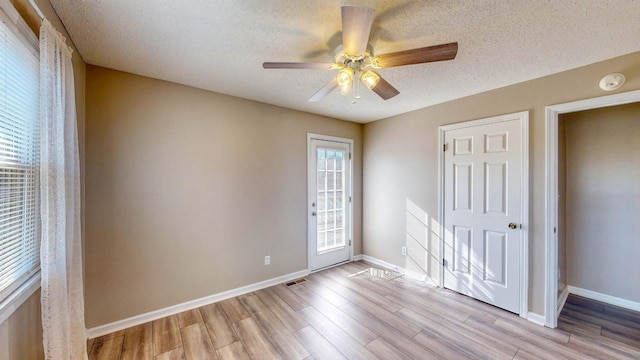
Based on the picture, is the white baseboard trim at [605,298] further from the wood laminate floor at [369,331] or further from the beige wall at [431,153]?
the beige wall at [431,153]

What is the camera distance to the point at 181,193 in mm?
2531

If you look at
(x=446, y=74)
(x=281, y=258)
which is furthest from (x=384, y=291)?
(x=446, y=74)

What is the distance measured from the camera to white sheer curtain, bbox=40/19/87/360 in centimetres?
122

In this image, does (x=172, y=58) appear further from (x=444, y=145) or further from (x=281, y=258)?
(x=444, y=145)

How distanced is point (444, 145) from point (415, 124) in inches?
21.4

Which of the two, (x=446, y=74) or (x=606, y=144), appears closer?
(x=446, y=74)

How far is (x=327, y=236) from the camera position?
380 centimetres

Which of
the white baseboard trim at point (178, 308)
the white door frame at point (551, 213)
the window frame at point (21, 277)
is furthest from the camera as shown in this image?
the white door frame at point (551, 213)

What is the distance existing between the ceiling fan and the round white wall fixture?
1712mm

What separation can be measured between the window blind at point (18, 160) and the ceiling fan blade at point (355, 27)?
153cm

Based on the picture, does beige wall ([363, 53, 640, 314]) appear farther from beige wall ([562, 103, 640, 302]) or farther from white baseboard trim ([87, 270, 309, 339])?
white baseboard trim ([87, 270, 309, 339])

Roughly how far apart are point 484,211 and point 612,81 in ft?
4.90

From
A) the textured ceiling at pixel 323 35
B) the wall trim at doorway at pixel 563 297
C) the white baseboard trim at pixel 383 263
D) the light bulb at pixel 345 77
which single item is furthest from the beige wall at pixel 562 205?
the light bulb at pixel 345 77

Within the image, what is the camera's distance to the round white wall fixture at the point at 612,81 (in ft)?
6.34
